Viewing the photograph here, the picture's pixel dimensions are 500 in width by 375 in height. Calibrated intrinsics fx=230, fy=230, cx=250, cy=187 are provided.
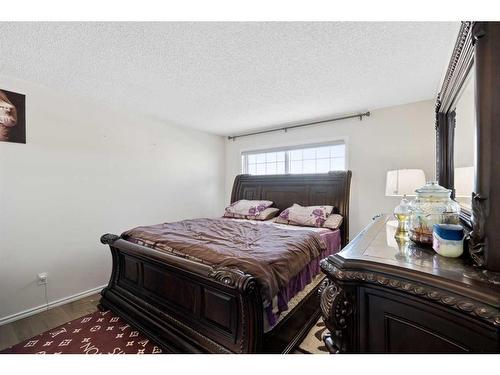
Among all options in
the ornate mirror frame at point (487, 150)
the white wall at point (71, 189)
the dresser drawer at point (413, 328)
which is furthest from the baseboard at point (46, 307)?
the ornate mirror frame at point (487, 150)

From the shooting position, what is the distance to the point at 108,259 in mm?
2977

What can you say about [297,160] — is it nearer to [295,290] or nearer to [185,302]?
[295,290]

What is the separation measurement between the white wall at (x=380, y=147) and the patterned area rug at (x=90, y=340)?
2.87 m

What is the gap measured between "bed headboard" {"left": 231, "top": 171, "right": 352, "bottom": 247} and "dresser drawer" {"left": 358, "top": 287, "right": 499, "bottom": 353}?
2265 millimetres

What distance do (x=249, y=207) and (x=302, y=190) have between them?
0.83 m

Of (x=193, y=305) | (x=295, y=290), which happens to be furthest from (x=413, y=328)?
(x=193, y=305)

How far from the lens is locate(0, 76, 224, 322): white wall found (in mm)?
2271

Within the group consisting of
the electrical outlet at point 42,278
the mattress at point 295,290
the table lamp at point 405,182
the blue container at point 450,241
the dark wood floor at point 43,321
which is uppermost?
the table lamp at point 405,182

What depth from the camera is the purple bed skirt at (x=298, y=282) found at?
1.53 m

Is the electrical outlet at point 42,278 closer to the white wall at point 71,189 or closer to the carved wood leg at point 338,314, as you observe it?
the white wall at point 71,189

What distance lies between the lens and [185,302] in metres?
1.74
